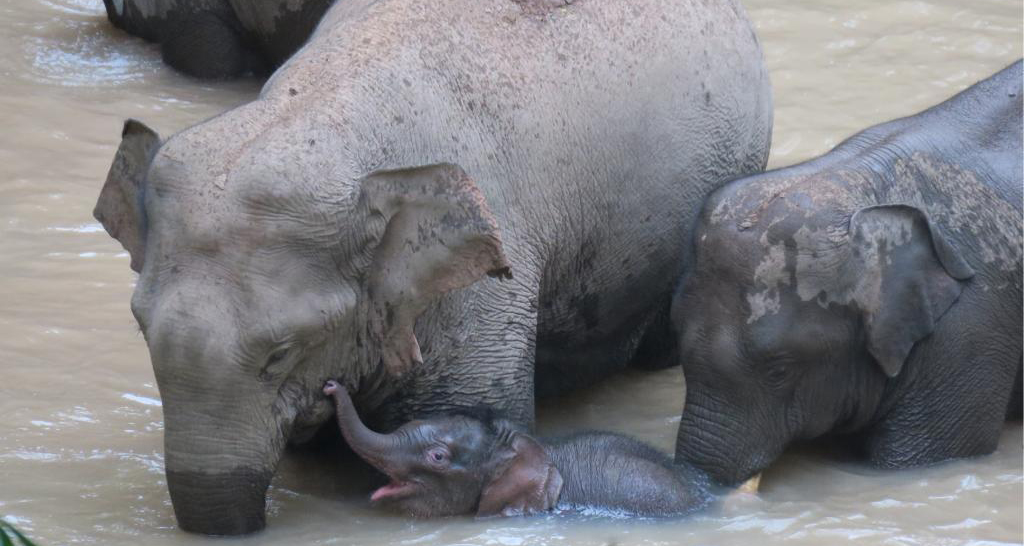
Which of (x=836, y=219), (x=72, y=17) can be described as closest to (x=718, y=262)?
(x=836, y=219)

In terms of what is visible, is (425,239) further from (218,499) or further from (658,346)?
(658,346)

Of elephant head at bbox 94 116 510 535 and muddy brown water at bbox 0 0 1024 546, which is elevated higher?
elephant head at bbox 94 116 510 535

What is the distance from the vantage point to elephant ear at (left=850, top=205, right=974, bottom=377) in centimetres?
529

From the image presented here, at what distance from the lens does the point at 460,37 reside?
5.29m

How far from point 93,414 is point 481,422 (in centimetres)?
133

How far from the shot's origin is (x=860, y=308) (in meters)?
5.31

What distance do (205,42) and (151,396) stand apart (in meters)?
3.62

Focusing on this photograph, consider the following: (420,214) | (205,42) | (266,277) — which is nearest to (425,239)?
(420,214)

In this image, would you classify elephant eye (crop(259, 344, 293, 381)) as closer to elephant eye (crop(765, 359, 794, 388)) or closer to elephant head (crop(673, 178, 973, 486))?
elephant head (crop(673, 178, 973, 486))

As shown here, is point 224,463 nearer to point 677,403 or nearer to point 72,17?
point 677,403

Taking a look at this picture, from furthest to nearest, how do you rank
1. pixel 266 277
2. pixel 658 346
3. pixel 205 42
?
pixel 205 42
pixel 658 346
pixel 266 277

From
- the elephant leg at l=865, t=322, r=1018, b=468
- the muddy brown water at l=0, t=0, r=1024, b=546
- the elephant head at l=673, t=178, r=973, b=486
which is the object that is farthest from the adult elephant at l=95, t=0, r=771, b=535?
the elephant leg at l=865, t=322, r=1018, b=468

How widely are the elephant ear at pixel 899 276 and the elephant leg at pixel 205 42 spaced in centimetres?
469

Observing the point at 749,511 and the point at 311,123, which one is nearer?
the point at 311,123
